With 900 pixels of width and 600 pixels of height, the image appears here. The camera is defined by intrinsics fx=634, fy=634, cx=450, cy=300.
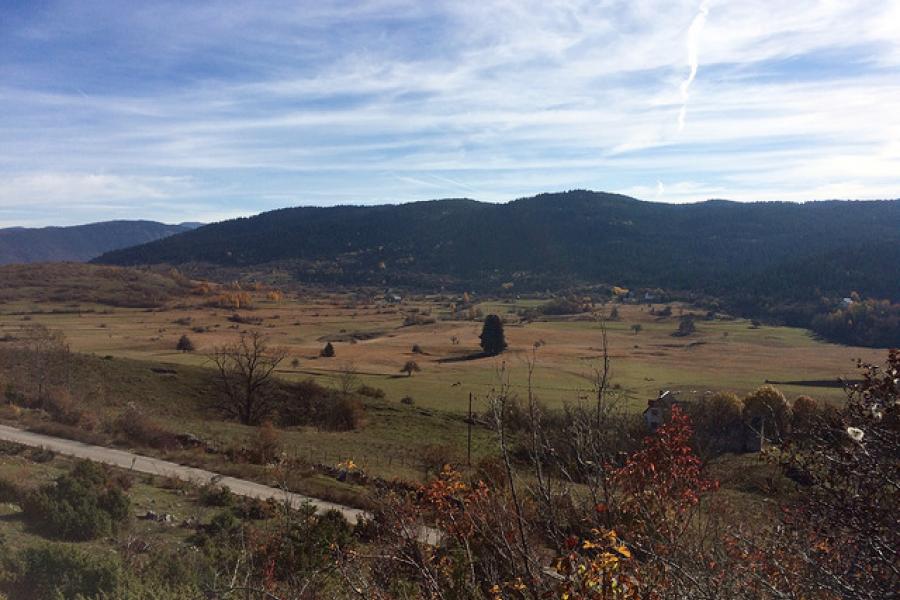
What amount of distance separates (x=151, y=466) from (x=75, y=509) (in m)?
7.59

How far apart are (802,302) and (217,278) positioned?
15433 centimetres

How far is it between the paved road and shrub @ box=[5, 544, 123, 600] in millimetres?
7410

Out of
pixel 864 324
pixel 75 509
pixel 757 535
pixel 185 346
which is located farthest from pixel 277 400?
pixel 864 324

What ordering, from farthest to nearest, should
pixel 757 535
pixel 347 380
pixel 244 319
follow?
pixel 244 319
pixel 347 380
pixel 757 535

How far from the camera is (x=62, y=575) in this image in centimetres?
843

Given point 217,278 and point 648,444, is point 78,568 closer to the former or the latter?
point 648,444

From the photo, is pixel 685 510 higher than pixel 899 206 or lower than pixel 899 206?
lower

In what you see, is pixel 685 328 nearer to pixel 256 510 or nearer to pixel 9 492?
pixel 256 510

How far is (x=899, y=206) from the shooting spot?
15312cm

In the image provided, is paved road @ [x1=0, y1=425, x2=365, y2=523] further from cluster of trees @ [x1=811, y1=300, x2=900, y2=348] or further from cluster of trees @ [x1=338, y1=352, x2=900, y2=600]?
cluster of trees @ [x1=811, y1=300, x2=900, y2=348]

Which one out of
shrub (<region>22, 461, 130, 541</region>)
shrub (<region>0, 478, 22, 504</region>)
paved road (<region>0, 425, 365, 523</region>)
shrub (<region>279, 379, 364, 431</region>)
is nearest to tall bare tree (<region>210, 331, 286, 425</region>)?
shrub (<region>279, 379, 364, 431</region>)

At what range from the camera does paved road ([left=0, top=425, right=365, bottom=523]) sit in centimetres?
1686

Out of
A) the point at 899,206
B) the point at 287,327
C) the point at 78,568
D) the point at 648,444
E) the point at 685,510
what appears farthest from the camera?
the point at 899,206

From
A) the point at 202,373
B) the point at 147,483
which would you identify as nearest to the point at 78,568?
the point at 147,483
